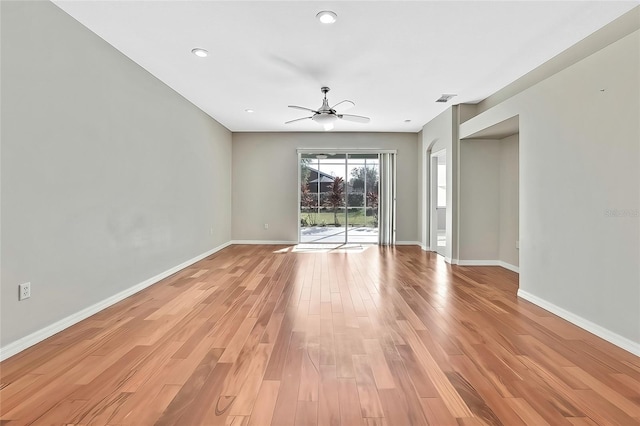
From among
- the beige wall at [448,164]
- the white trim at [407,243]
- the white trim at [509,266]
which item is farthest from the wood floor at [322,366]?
the white trim at [407,243]

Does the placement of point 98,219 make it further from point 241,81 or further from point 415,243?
point 415,243

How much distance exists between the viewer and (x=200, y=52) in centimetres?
324

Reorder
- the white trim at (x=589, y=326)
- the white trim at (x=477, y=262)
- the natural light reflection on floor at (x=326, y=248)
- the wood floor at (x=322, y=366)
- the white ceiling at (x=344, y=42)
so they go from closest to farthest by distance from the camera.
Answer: the wood floor at (x=322, y=366) < the white trim at (x=589, y=326) < the white ceiling at (x=344, y=42) < the white trim at (x=477, y=262) < the natural light reflection on floor at (x=326, y=248)

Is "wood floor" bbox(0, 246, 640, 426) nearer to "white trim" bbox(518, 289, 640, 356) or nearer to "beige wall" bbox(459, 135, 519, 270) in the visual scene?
"white trim" bbox(518, 289, 640, 356)

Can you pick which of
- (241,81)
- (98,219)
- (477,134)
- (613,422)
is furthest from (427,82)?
(98,219)

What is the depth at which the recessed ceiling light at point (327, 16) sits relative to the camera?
→ 8.36ft

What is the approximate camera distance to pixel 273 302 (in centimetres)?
317

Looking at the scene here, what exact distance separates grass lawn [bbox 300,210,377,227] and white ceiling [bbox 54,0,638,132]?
330 cm

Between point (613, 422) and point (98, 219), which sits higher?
point (98, 219)

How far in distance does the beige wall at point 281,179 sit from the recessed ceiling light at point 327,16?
14.9ft

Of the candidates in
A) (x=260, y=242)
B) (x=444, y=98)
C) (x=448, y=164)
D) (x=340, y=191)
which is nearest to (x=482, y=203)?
(x=448, y=164)

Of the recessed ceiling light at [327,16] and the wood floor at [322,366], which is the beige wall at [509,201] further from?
the recessed ceiling light at [327,16]

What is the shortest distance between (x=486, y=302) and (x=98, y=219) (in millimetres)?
3918

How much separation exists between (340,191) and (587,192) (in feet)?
16.9
